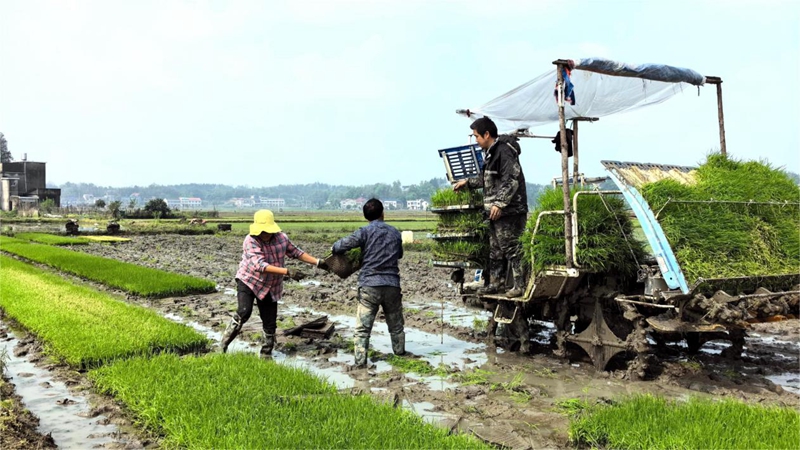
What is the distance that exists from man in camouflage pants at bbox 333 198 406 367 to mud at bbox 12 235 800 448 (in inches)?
18.4

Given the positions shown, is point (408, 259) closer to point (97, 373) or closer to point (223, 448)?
point (97, 373)

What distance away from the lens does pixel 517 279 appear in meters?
6.72

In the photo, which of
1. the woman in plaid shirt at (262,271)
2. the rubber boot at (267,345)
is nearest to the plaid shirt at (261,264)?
the woman in plaid shirt at (262,271)

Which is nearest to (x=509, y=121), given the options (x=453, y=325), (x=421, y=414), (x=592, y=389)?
(x=453, y=325)

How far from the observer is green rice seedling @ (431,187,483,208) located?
284 inches

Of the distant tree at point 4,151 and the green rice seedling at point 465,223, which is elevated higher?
the distant tree at point 4,151

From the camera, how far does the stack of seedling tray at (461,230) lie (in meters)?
Answer: 7.16

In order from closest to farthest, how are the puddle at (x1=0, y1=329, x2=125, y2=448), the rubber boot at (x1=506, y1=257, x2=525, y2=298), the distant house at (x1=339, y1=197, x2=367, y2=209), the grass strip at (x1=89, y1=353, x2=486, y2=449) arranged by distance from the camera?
1. the grass strip at (x1=89, y1=353, x2=486, y2=449)
2. the puddle at (x1=0, y1=329, x2=125, y2=448)
3. the rubber boot at (x1=506, y1=257, x2=525, y2=298)
4. the distant house at (x1=339, y1=197, x2=367, y2=209)

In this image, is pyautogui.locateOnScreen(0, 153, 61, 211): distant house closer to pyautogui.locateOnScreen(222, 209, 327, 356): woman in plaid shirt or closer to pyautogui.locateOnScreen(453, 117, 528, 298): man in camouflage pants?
pyautogui.locateOnScreen(222, 209, 327, 356): woman in plaid shirt

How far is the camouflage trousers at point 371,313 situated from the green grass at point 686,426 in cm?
260

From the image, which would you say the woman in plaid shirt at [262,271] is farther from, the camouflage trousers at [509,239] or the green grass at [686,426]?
the green grass at [686,426]

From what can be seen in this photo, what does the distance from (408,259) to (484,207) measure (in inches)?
526

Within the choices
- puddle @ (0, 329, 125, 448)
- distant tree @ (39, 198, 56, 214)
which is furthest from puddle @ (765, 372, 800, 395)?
distant tree @ (39, 198, 56, 214)

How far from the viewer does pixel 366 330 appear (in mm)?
A: 6535
